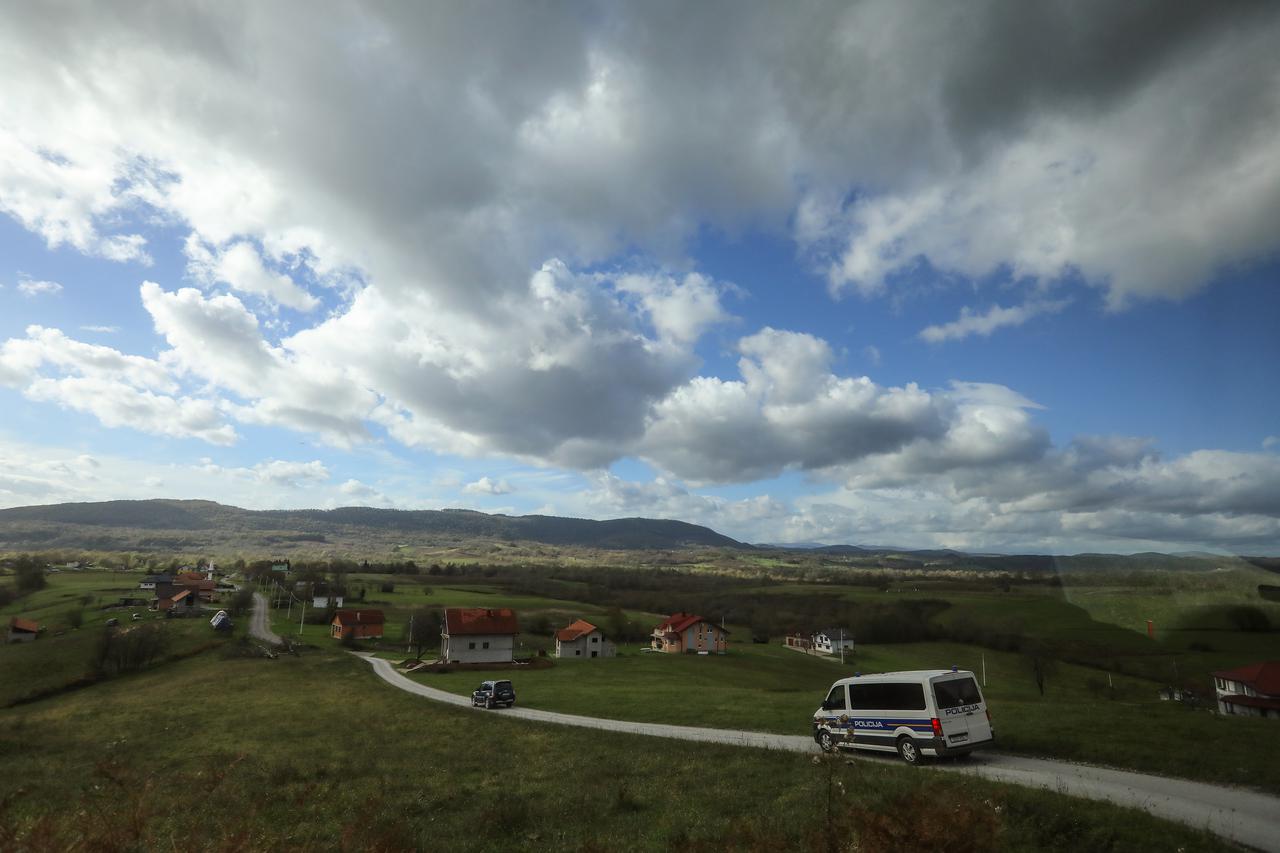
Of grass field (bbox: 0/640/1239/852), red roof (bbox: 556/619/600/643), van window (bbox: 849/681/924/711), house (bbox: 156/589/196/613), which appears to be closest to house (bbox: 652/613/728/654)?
red roof (bbox: 556/619/600/643)

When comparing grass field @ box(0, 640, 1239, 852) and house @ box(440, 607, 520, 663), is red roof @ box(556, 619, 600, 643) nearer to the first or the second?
house @ box(440, 607, 520, 663)

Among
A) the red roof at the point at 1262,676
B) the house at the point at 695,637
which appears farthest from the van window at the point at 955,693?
the house at the point at 695,637

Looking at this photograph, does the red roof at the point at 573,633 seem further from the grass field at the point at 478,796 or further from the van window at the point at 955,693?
the van window at the point at 955,693

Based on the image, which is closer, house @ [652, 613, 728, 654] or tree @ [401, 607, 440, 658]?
tree @ [401, 607, 440, 658]

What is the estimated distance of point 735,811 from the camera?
13219 millimetres

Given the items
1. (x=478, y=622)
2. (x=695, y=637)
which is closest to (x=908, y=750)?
(x=478, y=622)

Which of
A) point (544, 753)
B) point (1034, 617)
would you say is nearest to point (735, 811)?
point (544, 753)

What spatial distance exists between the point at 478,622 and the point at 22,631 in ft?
169

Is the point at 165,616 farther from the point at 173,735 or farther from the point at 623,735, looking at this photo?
the point at 623,735

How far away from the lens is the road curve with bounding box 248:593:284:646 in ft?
257

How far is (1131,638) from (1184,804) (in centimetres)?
7756

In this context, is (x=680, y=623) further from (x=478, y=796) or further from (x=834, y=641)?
(x=478, y=796)

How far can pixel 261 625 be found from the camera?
92.4 meters

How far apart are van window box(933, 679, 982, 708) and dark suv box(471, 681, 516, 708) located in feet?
86.7
